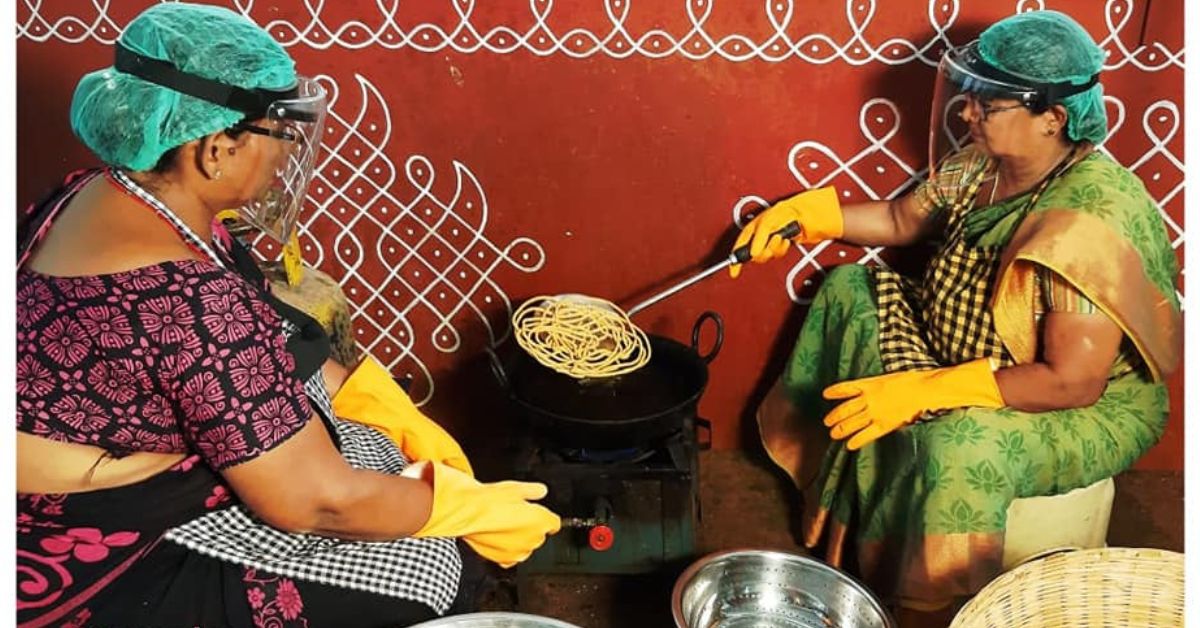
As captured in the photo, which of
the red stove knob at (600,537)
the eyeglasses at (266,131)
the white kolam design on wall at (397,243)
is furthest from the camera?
the white kolam design on wall at (397,243)

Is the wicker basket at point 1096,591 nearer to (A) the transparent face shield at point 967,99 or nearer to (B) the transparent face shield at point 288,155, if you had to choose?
(A) the transparent face shield at point 967,99

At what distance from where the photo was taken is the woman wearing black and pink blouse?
6.05 ft

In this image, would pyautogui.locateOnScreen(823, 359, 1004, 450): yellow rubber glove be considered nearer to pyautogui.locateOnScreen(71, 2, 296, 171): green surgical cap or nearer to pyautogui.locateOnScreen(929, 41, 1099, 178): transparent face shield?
pyautogui.locateOnScreen(929, 41, 1099, 178): transparent face shield

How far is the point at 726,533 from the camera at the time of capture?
129 inches

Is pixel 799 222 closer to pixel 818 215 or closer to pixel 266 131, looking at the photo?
pixel 818 215

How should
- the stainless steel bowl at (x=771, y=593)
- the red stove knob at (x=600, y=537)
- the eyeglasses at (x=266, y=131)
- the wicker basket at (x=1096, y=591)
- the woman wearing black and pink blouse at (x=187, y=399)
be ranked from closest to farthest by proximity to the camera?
the woman wearing black and pink blouse at (x=187, y=399)
the eyeglasses at (x=266, y=131)
the wicker basket at (x=1096, y=591)
the stainless steel bowl at (x=771, y=593)
the red stove knob at (x=600, y=537)

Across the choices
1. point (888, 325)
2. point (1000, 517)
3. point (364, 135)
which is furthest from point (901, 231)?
point (364, 135)

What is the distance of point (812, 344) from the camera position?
10.5 feet

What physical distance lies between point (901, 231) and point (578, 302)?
936 millimetres

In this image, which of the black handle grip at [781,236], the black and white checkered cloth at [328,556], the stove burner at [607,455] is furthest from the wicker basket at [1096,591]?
the black handle grip at [781,236]

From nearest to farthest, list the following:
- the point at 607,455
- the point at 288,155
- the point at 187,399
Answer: the point at 187,399 < the point at 288,155 < the point at 607,455

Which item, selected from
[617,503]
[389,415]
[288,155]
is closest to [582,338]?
[617,503]

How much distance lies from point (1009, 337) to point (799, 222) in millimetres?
724

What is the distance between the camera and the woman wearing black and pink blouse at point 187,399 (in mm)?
1844
